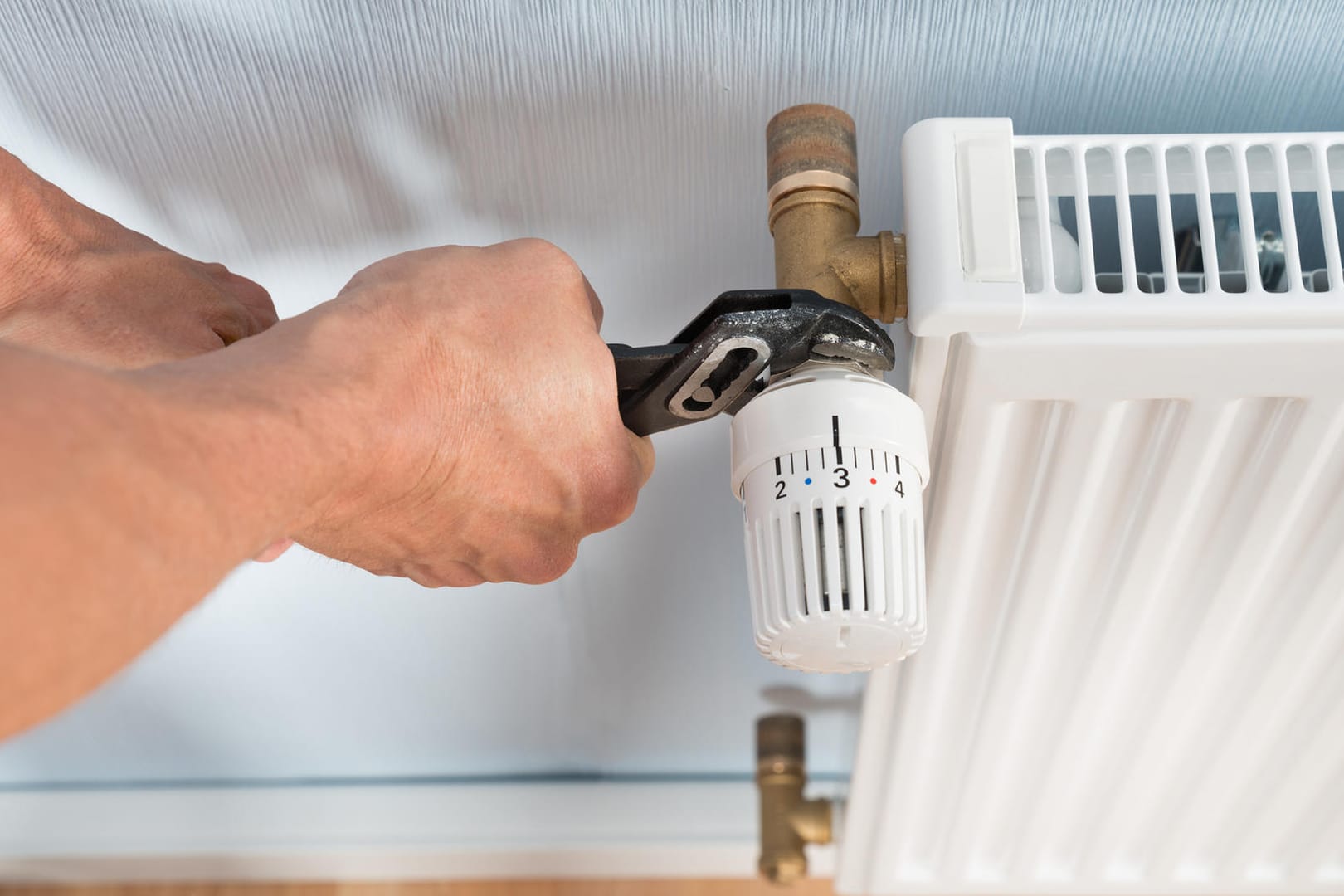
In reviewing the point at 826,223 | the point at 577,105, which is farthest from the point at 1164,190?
the point at 577,105

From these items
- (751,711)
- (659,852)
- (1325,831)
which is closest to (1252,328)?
(1325,831)

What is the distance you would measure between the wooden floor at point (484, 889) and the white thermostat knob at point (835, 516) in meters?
0.62

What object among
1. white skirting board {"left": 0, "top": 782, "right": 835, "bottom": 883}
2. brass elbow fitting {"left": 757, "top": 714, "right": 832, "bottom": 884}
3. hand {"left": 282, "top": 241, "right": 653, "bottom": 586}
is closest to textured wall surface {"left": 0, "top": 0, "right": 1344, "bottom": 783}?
hand {"left": 282, "top": 241, "right": 653, "bottom": 586}

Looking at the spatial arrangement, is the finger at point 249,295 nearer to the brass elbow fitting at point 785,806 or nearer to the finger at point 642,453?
the finger at point 642,453

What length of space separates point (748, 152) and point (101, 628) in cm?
30

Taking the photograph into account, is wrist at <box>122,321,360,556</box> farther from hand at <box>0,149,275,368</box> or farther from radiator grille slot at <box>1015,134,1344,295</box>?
radiator grille slot at <box>1015,134,1344,295</box>

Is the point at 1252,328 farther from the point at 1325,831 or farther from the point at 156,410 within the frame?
the point at 1325,831

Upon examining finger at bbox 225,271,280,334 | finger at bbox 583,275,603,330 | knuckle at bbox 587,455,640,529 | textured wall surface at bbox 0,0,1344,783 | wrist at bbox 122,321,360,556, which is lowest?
wrist at bbox 122,321,360,556

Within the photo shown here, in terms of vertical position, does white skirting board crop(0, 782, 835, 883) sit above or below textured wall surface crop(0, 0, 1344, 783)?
below

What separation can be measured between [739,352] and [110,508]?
0.20m

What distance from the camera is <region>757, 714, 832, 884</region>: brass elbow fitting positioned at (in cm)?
71

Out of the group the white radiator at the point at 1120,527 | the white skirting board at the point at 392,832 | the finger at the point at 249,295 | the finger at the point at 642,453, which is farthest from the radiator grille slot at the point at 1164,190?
the white skirting board at the point at 392,832

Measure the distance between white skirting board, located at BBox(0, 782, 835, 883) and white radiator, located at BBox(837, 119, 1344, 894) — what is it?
191 mm

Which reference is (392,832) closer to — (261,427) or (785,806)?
(785,806)
